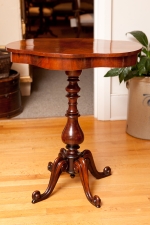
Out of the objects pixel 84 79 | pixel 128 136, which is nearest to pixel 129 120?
pixel 128 136

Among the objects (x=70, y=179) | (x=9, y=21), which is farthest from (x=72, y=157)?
(x=9, y=21)

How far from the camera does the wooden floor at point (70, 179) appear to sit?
190cm

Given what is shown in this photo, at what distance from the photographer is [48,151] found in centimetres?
261

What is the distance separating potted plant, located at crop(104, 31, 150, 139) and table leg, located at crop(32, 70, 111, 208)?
762 mm

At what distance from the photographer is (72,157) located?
2.07 m

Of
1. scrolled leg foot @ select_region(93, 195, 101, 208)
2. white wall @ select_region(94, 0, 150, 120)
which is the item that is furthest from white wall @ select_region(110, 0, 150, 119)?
scrolled leg foot @ select_region(93, 195, 101, 208)

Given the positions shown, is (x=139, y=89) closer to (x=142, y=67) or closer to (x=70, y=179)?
(x=142, y=67)

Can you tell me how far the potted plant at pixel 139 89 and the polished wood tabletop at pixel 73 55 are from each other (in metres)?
0.71

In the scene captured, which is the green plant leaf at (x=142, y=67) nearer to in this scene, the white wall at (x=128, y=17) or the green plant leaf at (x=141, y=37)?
the green plant leaf at (x=141, y=37)

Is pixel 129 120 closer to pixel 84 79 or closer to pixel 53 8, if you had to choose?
pixel 84 79

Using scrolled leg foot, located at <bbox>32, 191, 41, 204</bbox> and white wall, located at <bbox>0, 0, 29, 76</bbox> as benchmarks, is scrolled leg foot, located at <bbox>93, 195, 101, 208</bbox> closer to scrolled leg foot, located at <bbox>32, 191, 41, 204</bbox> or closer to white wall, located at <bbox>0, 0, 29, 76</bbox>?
scrolled leg foot, located at <bbox>32, 191, 41, 204</bbox>

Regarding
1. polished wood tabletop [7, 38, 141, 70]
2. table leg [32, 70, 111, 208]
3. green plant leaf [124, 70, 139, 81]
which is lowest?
table leg [32, 70, 111, 208]

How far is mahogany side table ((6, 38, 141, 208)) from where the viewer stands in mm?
1707

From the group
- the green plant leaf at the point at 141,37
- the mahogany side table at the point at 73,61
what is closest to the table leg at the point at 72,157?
the mahogany side table at the point at 73,61
